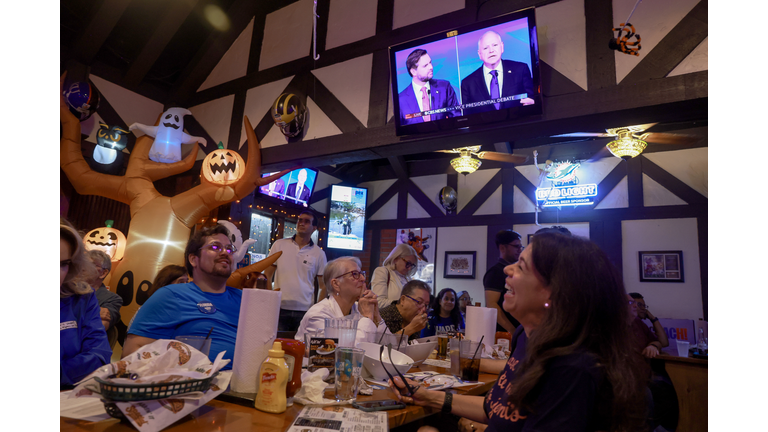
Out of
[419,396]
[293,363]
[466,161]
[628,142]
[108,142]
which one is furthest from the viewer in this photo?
[466,161]

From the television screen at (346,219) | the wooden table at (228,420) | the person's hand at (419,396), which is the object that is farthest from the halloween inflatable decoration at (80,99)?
the person's hand at (419,396)

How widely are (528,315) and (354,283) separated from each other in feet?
4.15

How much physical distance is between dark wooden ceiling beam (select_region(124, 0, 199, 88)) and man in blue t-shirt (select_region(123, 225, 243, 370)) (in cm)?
397

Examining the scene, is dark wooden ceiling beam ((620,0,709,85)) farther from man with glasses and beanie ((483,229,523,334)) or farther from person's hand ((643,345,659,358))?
person's hand ((643,345,659,358))

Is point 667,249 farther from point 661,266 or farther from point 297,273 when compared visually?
point 297,273

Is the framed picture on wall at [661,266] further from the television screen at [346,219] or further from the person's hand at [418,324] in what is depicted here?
the person's hand at [418,324]

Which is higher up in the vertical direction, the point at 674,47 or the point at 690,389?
the point at 674,47

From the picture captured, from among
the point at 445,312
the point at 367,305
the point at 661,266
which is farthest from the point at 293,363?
the point at 661,266

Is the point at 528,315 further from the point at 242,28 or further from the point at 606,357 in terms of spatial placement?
the point at 242,28

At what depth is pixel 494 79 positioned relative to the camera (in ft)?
10.9

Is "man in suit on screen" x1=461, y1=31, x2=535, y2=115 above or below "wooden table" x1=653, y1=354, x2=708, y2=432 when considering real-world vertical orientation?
above

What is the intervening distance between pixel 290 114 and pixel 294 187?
2836mm

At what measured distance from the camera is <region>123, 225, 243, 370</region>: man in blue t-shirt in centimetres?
189

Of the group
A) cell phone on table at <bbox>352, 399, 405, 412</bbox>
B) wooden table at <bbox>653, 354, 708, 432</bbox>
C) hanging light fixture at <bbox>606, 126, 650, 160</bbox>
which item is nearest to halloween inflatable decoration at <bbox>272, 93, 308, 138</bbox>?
hanging light fixture at <bbox>606, 126, 650, 160</bbox>
